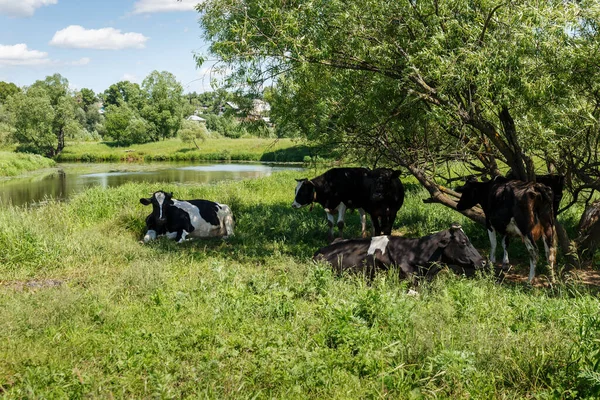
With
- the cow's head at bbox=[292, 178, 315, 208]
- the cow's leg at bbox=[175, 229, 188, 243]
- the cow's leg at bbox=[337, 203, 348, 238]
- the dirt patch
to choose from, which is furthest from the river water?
the dirt patch

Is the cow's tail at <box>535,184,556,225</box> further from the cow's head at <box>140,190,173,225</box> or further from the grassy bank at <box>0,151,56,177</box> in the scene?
the grassy bank at <box>0,151,56,177</box>

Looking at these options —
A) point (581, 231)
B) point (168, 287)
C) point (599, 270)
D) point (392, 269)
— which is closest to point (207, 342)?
point (168, 287)

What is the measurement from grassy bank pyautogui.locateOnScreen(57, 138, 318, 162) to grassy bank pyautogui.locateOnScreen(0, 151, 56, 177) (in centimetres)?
1060

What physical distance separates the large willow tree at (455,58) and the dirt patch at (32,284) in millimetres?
4251

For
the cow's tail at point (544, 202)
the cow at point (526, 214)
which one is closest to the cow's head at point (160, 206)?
the cow at point (526, 214)

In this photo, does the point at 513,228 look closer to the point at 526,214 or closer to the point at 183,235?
the point at 526,214

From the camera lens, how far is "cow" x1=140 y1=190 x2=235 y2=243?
11.7 meters

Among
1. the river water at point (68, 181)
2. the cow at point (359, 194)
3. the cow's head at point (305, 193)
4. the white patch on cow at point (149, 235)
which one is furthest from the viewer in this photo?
the river water at point (68, 181)

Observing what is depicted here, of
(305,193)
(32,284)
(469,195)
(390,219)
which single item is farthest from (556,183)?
(32,284)

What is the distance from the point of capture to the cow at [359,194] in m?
11.0

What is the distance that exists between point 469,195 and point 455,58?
131 inches

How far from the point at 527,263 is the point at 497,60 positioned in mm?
3959

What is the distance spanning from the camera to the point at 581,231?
955 cm

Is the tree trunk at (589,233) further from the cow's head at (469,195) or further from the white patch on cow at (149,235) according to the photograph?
the white patch on cow at (149,235)
